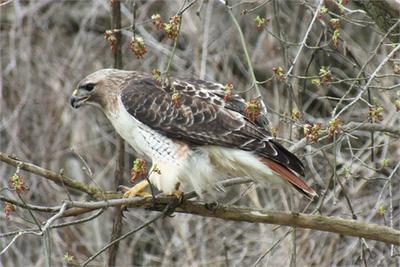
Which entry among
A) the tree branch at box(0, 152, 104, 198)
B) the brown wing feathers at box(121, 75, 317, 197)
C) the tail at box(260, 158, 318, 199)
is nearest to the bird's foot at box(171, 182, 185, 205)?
the brown wing feathers at box(121, 75, 317, 197)

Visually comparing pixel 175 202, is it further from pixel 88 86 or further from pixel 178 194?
pixel 88 86

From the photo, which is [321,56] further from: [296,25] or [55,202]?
[55,202]

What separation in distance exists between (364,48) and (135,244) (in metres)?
2.17

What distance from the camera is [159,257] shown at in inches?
250

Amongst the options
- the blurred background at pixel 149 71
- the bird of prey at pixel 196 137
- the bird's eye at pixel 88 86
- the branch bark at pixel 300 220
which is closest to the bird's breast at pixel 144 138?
the bird of prey at pixel 196 137

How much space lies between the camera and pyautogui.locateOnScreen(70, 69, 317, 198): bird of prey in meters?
4.04

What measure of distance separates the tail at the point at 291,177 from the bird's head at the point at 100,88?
101 cm

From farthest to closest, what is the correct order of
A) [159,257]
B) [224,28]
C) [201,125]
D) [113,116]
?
[224,28] → [159,257] → [113,116] → [201,125]

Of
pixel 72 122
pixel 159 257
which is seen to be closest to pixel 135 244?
pixel 159 257

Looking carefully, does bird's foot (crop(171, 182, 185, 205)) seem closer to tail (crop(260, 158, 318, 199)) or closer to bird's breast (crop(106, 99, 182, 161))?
bird's breast (crop(106, 99, 182, 161))

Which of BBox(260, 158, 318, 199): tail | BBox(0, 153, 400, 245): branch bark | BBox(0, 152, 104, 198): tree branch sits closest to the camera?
BBox(0, 152, 104, 198): tree branch

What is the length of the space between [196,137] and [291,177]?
0.54 m

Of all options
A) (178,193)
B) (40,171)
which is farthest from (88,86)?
(40,171)

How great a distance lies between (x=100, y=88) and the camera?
15.3 ft
